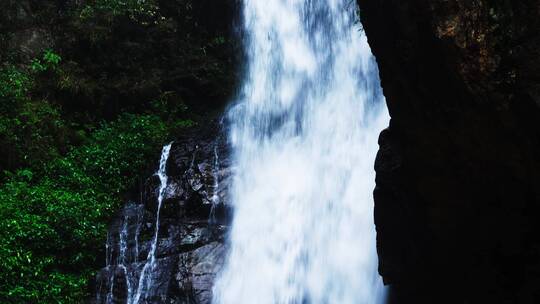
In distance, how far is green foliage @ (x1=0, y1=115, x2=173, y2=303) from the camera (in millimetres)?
9703

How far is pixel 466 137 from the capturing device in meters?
5.02

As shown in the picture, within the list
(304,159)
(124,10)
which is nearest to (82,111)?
(124,10)

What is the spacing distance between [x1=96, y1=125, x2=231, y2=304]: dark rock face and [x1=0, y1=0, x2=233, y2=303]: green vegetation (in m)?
0.49

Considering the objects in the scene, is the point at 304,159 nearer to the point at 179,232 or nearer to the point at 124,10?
the point at 179,232

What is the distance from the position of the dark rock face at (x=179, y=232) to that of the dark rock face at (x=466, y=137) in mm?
4695

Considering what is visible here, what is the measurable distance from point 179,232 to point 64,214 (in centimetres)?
234

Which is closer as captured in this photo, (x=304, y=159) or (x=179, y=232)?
(x=179, y=232)

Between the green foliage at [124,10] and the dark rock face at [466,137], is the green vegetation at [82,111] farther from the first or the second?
the dark rock face at [466,137]

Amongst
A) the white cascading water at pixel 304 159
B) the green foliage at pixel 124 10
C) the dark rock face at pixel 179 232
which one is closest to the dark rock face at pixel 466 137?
the white cascading water at pixel 304 159

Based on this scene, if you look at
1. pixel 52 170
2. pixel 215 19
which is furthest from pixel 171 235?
pixel 215 19

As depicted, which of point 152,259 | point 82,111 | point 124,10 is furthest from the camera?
point 124,10

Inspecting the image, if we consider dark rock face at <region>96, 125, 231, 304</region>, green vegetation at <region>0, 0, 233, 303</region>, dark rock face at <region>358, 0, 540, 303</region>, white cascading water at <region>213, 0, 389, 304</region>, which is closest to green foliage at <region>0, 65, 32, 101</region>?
green vegetation at <region>0, 0, 233, 303</region>

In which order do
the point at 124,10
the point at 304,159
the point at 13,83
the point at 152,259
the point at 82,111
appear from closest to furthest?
the point at 152,259 < the point at 304,159 < the point at 13,83 < the point at 82,111 < the point at 124,10

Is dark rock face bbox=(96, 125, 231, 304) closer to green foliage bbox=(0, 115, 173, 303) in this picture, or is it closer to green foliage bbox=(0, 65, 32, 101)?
green foliage bbox=(0, 115, 173, 303)
